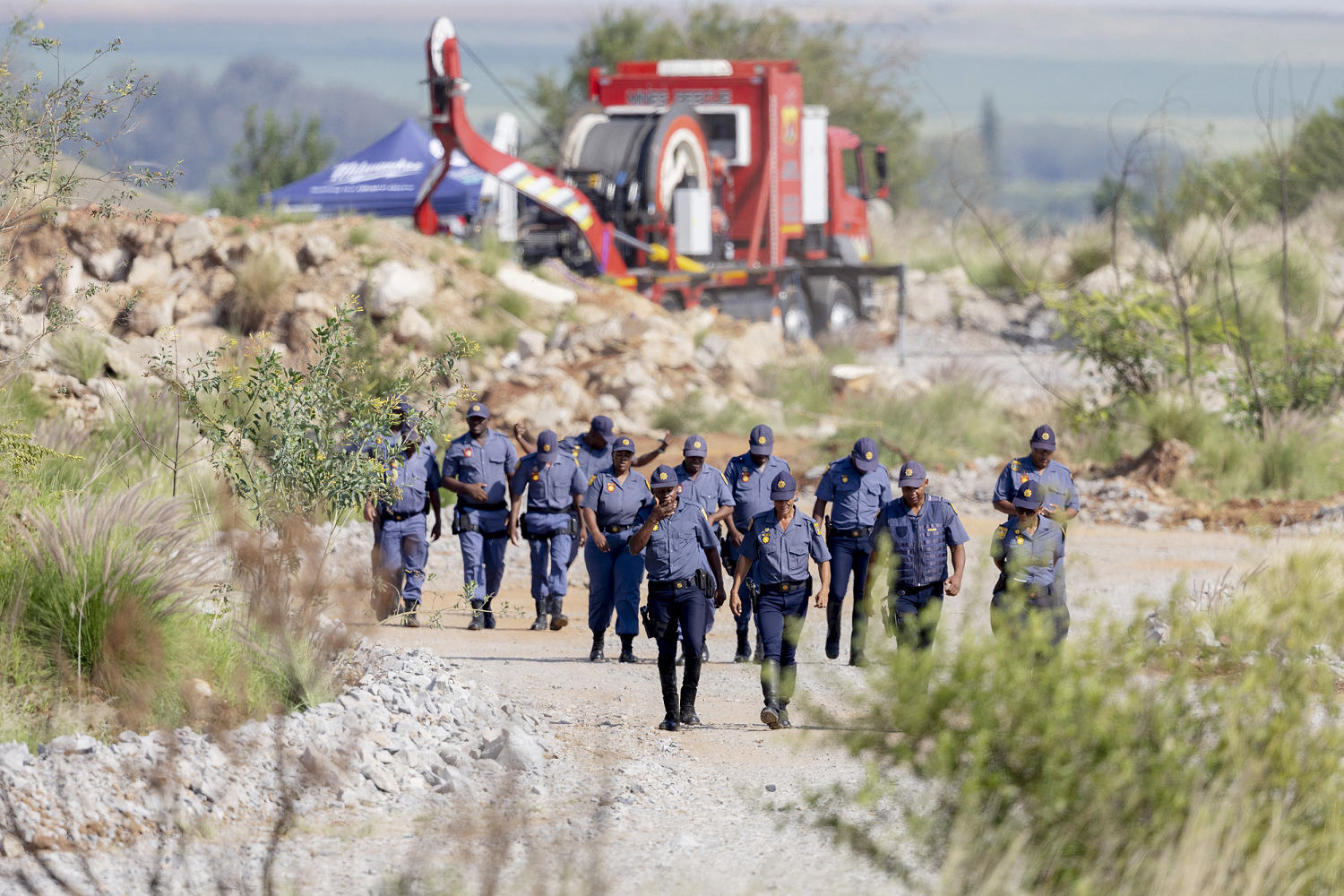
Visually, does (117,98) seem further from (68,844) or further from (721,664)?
(721,664)

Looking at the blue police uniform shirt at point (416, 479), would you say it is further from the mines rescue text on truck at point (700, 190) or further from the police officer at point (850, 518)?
the mines rescue text on truck at point (700, 190)

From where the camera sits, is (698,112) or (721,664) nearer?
(721,664)

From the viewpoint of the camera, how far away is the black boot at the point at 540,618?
1145 centimetres

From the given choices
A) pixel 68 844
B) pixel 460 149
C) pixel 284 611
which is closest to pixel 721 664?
pixel 284 611

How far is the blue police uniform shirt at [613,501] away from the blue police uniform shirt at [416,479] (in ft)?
4.20

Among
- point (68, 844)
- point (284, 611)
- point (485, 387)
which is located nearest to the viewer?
point (68, 844)

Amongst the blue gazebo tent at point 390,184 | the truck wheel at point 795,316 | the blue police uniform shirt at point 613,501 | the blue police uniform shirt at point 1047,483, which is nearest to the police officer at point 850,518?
the blue police uniform shirt at point 1047,483

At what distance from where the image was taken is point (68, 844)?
6250 millimetres

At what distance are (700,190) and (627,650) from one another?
1272cm

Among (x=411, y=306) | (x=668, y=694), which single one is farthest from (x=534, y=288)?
(x=668, y=694)

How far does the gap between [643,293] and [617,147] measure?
2099mm

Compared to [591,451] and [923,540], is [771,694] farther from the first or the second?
[591,451]

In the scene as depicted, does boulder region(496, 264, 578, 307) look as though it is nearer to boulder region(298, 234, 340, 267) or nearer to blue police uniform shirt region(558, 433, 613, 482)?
boulder region(298, 234, 340, 267)

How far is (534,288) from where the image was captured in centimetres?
2022
